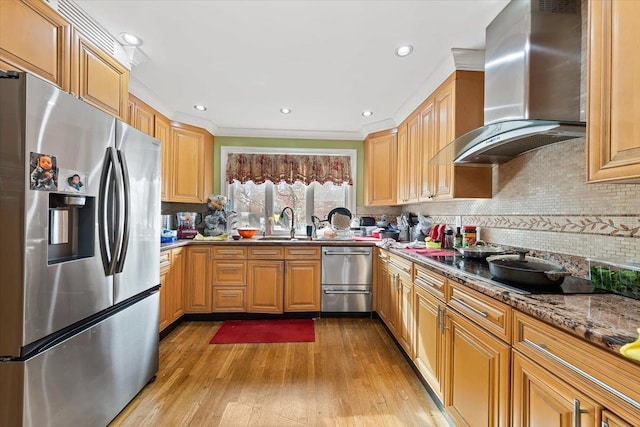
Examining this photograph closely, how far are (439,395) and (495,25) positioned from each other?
2290mm

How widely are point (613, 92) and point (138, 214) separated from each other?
2391mm

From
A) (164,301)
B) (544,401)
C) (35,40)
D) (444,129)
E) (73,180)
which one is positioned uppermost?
(35,40)

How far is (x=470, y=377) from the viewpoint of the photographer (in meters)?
1.38

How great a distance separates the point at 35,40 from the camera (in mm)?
1382

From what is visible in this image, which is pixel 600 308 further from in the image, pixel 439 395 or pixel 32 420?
pixel 32 420

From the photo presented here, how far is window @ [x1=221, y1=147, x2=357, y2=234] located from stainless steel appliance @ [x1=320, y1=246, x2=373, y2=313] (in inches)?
38.7

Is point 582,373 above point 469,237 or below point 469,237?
below

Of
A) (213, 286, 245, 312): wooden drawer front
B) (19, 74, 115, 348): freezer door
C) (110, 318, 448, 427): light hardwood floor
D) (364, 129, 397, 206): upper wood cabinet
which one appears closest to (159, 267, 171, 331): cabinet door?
(110, 318, 448, 427): light hardwood floor

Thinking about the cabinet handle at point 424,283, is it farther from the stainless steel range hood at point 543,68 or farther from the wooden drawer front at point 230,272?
the wooden drawer front at point 230,272

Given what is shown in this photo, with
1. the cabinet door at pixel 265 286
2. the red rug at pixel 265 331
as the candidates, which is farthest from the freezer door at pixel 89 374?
the cabinet door at pixel 265 286

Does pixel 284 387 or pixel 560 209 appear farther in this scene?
pixel 284 387

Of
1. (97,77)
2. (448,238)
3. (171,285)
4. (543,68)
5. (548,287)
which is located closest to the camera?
(548,287)

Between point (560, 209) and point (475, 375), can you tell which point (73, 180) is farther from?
point (560, 209)

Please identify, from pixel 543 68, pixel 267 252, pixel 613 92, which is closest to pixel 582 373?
pixel 613 92
